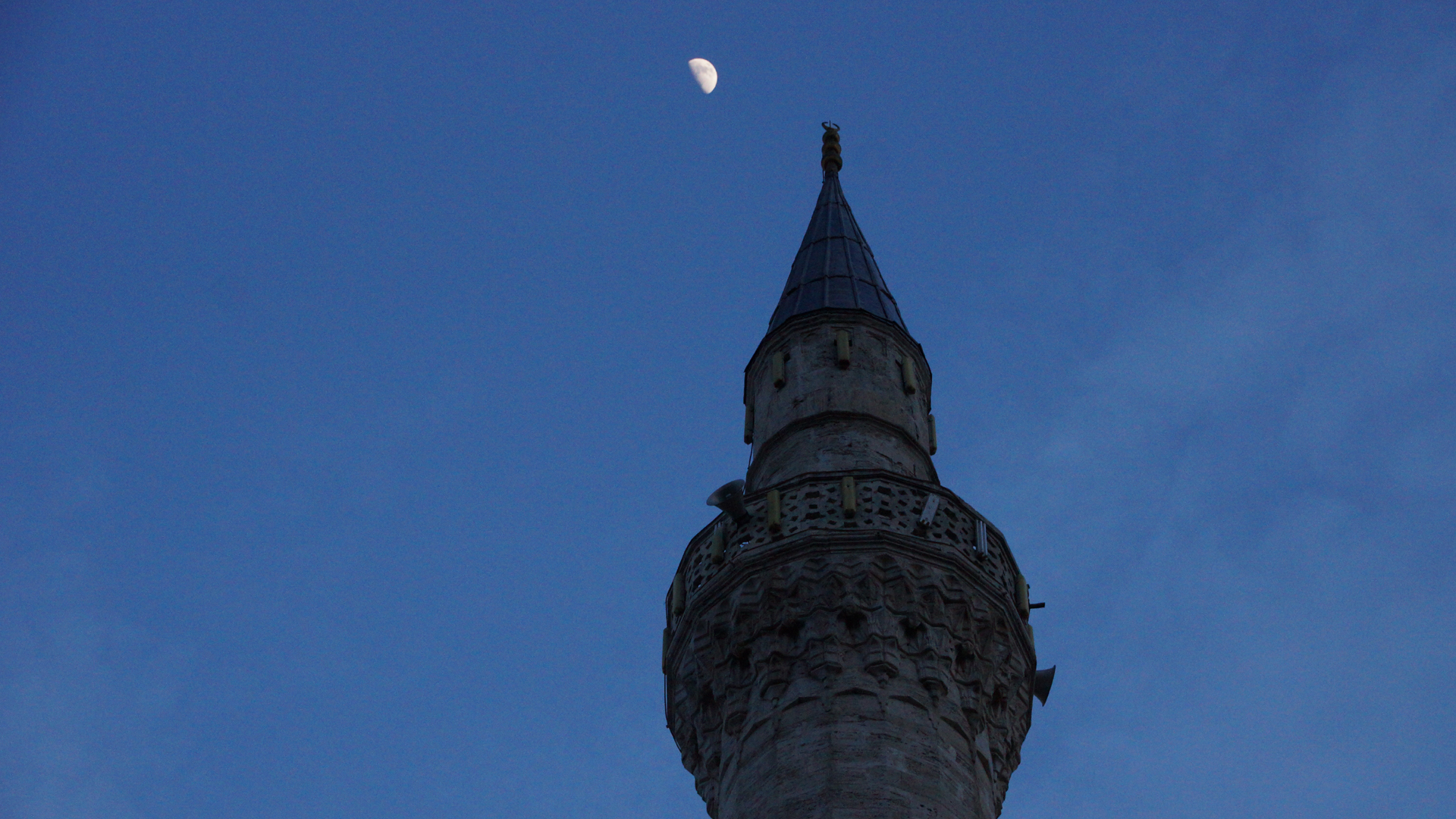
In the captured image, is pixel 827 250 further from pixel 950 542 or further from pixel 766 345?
pixel 950 542

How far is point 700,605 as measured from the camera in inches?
564

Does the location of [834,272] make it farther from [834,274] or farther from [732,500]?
[732,500]

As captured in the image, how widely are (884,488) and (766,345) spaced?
3.87 metres

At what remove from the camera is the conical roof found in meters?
18.3

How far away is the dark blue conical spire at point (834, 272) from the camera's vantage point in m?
18.3

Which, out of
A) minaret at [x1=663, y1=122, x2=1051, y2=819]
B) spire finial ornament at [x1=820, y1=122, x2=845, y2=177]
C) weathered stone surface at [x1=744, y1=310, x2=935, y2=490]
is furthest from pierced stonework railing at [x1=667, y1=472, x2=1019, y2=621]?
spire finial ornament at [x1=820, y1=122, x2=845, y2=177]

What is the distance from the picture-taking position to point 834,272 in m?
19.1

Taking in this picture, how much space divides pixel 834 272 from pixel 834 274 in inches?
2.6

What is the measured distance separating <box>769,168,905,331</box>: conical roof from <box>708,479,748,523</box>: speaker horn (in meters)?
3.88

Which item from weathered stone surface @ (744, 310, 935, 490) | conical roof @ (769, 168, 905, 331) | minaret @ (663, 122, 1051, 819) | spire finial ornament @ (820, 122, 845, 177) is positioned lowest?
minaret @ (663, 122, 1051, 819)

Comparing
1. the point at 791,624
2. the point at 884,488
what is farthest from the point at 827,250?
the point at 791,624

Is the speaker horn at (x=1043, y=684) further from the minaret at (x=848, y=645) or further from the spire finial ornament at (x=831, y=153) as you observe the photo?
the spire finial ornament at (x=831, y=153)

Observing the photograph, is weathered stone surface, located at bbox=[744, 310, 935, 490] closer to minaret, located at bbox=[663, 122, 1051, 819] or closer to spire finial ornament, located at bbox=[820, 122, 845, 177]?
minaret, located at bbox=[663, 122, 1051, 819]

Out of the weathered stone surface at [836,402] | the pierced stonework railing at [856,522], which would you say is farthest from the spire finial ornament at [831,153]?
the pierced stonework railing at [856,522]
